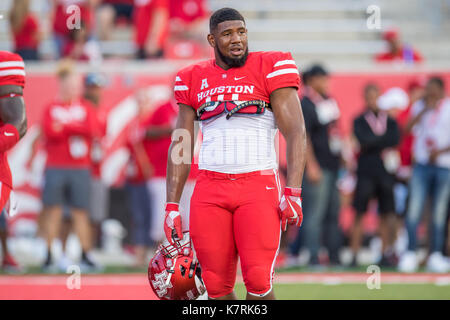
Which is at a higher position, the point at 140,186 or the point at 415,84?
the point at 415,84

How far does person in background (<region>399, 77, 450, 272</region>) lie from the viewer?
27.7 ft

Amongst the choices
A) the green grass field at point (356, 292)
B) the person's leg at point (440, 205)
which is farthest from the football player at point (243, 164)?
the person's leg at point (440, 205)

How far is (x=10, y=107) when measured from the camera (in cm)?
438

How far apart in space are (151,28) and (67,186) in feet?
11.8

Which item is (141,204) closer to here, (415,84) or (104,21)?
(415,84)

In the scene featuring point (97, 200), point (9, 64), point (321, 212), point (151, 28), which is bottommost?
point (321, 212)

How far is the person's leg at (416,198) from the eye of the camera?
8.55m

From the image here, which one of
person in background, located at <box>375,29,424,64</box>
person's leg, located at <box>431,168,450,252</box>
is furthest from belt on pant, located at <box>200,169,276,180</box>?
person in background, located at <box>375,29,424,64</box>

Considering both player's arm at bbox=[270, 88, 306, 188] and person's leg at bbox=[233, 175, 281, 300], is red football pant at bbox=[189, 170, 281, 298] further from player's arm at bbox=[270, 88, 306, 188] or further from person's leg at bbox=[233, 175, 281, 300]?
player's arm at bbox=[270, 88, 306, 188]

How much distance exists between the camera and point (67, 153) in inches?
328

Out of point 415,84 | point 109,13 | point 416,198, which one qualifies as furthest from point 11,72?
point 109,13

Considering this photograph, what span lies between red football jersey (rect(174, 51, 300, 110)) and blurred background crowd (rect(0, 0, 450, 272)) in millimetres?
3324

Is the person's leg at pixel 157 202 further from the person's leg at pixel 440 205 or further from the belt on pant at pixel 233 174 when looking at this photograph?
the belt on pant at pixel 233 174
